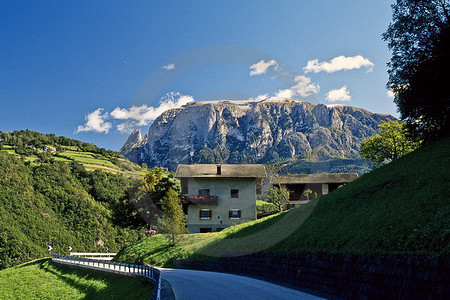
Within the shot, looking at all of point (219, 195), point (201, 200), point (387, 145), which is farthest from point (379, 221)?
point (387, 145)

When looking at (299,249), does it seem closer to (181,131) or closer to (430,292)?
(430,292)

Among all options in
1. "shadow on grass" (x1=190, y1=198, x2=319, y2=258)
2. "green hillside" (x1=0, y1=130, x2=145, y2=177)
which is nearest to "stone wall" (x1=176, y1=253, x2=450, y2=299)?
"shadow on grass" (x1=190, y1=198, x2=319, y2=258)

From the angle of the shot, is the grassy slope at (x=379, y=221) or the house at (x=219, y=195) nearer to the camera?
the grassy slope at (x=379, y=221)

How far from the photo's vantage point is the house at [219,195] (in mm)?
56438

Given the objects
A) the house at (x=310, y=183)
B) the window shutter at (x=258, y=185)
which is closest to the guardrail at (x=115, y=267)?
Result: the window shutter at (x=258, y=185)

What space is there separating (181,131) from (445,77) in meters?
112

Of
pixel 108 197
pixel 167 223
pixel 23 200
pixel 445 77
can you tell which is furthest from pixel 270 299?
pixel 108 197

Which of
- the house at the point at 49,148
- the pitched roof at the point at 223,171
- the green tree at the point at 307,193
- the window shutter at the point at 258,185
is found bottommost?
the green tree at the point at 307,193

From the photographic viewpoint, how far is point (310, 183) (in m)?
60.5

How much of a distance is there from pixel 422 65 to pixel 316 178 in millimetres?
34199

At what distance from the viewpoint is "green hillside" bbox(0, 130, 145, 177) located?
14393 centimetres

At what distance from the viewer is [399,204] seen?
16766mm

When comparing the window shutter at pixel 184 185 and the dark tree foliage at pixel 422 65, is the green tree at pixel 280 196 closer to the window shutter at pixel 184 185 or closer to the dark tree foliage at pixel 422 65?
the window shutter at pixel 184 185

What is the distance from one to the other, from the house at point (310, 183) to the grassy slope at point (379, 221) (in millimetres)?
26142
